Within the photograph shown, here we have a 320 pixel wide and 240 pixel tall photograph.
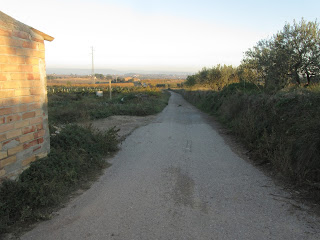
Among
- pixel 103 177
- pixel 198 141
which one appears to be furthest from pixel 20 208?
pixel 198 141

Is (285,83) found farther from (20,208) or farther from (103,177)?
(20,208)

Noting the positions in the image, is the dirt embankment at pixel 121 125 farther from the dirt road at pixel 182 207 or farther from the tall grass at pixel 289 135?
the tall grass at pixel 289 135

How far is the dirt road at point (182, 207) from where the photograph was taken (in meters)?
3.43

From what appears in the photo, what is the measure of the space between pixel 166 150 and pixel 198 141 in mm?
1972

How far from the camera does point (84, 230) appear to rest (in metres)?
3.48

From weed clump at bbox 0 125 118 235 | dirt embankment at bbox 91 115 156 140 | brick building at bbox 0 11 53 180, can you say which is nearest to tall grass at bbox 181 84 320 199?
weed clump at bbox 0 125 118 235

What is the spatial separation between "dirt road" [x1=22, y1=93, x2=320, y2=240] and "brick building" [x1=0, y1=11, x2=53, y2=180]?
1.39 m

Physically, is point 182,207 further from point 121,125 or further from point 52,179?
point 121,125

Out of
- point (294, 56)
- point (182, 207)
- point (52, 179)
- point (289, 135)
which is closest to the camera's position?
point (182, 207)

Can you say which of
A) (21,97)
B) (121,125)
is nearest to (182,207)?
(21,97)

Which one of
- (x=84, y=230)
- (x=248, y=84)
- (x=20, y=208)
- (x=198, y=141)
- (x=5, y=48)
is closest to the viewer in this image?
(x=84, y=230)

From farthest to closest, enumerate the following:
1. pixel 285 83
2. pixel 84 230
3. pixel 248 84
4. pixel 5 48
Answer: pixel 248 84
pixel 285 83
pixel 5 48
pixel 84 230

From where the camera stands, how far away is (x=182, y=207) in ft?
13.8

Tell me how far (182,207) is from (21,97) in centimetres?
352
